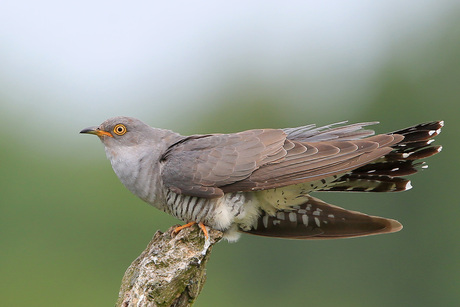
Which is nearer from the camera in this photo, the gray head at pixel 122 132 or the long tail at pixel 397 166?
the long tail at pixel 397 166

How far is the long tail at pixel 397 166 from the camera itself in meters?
4.53

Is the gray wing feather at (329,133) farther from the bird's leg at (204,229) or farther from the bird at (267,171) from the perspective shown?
the bird's leg at (204,229)

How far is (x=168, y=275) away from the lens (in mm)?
4031

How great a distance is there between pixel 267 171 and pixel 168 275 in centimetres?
108

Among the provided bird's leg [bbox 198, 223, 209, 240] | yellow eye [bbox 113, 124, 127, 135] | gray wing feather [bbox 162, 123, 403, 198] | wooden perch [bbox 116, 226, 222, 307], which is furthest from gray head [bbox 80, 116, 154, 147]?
wooden perch [bbox 116, 226, 222, 307]

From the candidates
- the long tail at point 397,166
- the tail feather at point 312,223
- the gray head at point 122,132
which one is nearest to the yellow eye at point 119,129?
the gray head at point 122,132

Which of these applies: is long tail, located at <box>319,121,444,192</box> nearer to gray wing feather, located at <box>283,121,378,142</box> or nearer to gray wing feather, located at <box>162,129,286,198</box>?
gray wing feather, located at <box>283,121,378,142</box>

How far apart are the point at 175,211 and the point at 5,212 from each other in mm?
15297

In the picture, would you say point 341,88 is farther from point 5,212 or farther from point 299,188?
point 299,188

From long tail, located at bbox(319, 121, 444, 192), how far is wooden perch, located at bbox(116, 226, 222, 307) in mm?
1177

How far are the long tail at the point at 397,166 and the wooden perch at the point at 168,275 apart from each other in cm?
118

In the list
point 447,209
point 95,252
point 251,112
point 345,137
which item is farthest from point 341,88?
point 345,137

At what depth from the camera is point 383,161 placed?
4754 millimetres

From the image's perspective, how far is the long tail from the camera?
4.53m
